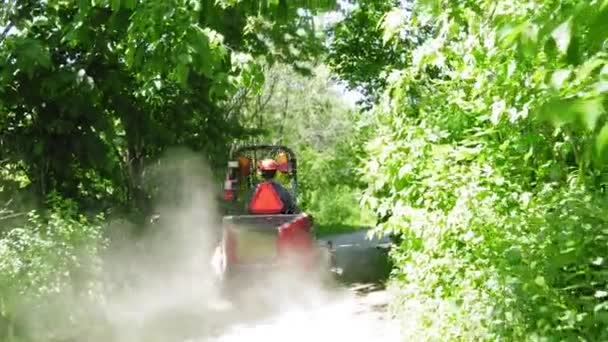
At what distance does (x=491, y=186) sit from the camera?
17.2ft

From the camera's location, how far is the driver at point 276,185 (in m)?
10.4

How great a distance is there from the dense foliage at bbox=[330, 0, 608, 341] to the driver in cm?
308

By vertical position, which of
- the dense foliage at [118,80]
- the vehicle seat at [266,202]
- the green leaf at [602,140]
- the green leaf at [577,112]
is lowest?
the vehicle seat at [266,202]

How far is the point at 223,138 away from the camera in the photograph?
13359mm

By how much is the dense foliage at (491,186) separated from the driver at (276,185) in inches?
121

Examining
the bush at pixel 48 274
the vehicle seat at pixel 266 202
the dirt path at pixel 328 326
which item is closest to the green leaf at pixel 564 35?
the dirt path at pixel 328 326

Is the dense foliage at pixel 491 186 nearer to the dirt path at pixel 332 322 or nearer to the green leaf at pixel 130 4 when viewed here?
the dirt path at pixel 332 322

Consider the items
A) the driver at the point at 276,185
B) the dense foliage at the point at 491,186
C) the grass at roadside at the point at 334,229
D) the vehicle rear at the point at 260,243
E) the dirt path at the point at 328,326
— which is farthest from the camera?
the grass at roadside at the point at 334,229

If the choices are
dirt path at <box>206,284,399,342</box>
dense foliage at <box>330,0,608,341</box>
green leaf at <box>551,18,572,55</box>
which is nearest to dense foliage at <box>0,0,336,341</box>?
dense foliage at <box>330,0,608,341</box>

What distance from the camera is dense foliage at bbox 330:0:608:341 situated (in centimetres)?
373

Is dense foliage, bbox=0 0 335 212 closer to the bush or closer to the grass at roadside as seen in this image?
the bush

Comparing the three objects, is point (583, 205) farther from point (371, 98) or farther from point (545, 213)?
point (371, 98)

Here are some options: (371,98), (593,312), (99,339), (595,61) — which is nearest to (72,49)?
(99,339)

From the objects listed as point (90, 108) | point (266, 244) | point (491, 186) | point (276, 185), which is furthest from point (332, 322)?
point (491, 186)
